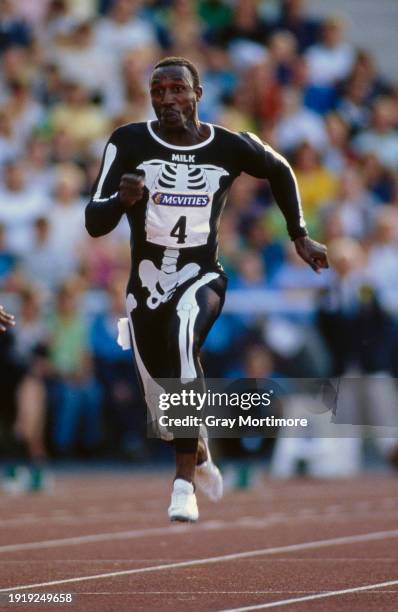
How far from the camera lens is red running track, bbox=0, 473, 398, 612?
7.27 m

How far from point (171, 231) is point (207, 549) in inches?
87.1

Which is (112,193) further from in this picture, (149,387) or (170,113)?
(149,387)

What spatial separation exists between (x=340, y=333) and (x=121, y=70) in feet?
13.8

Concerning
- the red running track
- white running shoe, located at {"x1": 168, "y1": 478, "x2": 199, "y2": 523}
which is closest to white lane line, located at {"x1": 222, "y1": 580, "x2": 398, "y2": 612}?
the red running track

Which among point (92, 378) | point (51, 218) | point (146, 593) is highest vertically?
point (51, 218)

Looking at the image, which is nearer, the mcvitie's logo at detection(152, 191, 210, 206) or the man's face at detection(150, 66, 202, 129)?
the man's face at detection(150, 66, 202, 129)

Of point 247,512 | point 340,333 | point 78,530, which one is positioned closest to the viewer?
point 78,530

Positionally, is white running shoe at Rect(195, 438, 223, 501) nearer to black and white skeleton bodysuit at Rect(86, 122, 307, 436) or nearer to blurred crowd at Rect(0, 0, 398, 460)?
black and white skeleton bodysuit at Rect(86, 122, 307, 436)

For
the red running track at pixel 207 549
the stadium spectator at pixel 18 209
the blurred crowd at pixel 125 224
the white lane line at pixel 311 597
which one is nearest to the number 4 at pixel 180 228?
the red running track at pixel 207 549

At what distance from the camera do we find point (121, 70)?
17.6 metres

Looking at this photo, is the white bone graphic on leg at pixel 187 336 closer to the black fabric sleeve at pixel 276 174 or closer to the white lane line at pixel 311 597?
the black fabric sleeve at pixel 276 174

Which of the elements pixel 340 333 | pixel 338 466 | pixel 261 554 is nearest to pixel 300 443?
pixel 338 466

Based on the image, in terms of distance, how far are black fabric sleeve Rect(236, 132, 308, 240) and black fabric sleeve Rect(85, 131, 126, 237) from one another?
0.68 meters

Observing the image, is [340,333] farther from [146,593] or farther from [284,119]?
[146,593]
